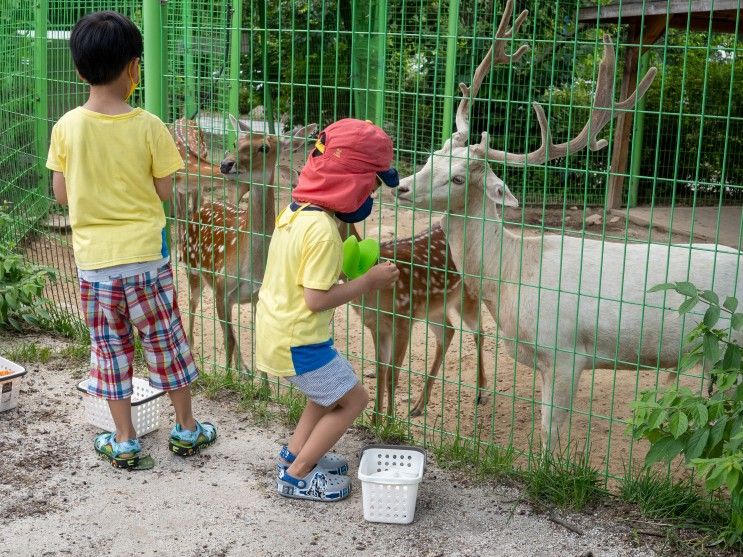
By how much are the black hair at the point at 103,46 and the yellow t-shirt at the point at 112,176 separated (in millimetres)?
141

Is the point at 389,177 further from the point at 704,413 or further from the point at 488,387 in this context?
the point at 488,387

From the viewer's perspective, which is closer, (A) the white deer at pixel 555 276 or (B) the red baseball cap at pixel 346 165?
(B) the red baseball cap at pixel 346 165

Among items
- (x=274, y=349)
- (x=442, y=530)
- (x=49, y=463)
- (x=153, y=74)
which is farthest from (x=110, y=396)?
(x=153, y=74)

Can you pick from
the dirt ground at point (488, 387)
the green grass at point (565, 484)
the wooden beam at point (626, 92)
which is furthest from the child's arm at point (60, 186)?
the wooden beam at point (626, 92)

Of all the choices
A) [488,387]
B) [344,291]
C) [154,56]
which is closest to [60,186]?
[344,291]

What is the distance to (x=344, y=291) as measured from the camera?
313cm

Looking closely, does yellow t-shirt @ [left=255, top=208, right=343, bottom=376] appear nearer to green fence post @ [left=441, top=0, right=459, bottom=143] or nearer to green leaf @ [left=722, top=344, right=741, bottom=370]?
green fence post @ [left=441, top=0, right=459, bottom=143]

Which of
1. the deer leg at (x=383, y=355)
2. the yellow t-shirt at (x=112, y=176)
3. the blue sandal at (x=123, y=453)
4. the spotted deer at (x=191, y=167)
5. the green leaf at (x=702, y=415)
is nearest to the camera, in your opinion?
the green leaf at (x=702, y=415)

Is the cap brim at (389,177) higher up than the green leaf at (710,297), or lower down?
higher up

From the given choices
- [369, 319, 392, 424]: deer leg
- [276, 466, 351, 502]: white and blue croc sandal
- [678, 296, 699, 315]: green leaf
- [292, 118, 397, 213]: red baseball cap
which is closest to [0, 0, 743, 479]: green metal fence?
[369, 319, 392, 424]: deer leg

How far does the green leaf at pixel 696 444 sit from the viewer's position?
2.94 meters

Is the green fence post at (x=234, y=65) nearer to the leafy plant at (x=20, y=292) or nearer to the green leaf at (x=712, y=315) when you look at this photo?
the leafy plant at (x=20, y=292)

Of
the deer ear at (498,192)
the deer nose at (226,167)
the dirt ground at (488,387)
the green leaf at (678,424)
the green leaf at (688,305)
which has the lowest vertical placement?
the dirt ground at (488,387)

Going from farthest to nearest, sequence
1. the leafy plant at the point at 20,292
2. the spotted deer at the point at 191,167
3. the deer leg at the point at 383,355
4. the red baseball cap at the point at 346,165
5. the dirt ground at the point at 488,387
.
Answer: the spotted deer at the point at 191,167
the leafy plant at the point at 20,292
the deer leg at the point at 383,355
the dirt ground at the point at 488,387
the red baseball cap at the point at 346,165
